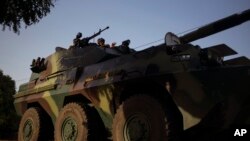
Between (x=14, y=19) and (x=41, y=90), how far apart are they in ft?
19.0

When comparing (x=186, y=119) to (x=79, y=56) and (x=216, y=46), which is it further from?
(x=79, y=56)

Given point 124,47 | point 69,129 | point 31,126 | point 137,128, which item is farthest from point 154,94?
point 31,126

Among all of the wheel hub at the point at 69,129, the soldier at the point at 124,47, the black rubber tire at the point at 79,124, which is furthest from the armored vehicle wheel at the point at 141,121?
the soldier at the point at 124,47

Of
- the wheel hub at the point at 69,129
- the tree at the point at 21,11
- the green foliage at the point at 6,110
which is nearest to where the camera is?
the wheel hub at the point at 69,129

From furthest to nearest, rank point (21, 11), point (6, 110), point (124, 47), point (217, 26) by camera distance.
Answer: point (6, 110)
point (21, 11)
point (124, 47)
point (217, 26)

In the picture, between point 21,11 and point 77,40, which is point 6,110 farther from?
point 77,40

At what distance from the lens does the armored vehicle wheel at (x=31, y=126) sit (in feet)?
26.8

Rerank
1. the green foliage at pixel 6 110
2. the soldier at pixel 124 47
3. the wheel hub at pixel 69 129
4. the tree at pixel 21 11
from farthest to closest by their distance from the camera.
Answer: the green foliage at pixel 6 110 → the tree at pixel 21 11 → the soldier at pixel 124 47 → the wheel hub at pixel 69 129

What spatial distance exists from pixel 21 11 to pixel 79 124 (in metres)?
7.94

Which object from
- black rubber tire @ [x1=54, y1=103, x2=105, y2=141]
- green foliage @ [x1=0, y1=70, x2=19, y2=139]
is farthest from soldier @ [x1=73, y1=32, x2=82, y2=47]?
green foliage @ [x1=0, y1=70, x2=19, y2=139]

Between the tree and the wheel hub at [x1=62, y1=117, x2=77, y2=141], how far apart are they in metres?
6.82

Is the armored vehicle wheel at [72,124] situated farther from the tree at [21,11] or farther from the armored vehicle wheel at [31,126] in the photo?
the tree at [21,11]

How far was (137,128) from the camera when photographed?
5.44 meters

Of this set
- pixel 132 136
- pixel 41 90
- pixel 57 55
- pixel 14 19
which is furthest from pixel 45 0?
pixel 132 136
